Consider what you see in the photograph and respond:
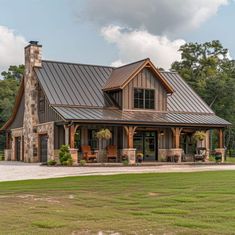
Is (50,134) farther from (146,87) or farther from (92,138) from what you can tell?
(146,87)

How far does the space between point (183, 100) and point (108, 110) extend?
22.8ft

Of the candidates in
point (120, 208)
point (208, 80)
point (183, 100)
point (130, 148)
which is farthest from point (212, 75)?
point (120, 208)

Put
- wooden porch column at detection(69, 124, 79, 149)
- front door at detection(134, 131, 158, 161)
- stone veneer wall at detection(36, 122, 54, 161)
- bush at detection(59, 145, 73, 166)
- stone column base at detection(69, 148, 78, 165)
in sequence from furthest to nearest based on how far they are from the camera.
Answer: front door at detection(134, 131, 158, 161)
stone veneer wall at detection(36, 122, 54, 161)
wooden porch column at detection(69, 124, 79, 149)
stone column base at detection(69, 148, 78, 165)
bush at detection(59, 145, 73, 166)

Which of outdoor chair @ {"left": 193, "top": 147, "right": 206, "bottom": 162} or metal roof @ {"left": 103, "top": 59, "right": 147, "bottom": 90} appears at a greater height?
metal roof @ {"left": 103, "top": 59, "right": 147, "bottom": 90}

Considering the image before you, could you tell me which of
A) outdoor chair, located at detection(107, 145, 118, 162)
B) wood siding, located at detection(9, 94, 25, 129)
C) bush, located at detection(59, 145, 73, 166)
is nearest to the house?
wood siding, located at detection(9, 94, 25, 129)

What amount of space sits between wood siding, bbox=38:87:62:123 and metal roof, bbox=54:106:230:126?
0.47 m

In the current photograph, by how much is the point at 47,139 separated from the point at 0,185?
51.8 feet

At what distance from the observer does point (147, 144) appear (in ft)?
107

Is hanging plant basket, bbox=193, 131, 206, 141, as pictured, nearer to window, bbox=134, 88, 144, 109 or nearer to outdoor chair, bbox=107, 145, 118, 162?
window, bbox=134, 88, 144, 109

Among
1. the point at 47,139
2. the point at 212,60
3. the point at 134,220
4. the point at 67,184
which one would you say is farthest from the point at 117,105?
the point at 212,60

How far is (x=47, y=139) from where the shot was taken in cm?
3128

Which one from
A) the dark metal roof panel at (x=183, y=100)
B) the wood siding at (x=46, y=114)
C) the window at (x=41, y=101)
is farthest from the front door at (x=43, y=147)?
the dark metal roof panel at (x=183, y=100)

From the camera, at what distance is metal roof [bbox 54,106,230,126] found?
28.6 metres

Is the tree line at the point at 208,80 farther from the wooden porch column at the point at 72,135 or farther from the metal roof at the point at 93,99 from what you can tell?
the wooden porch column at the point at 72,135
